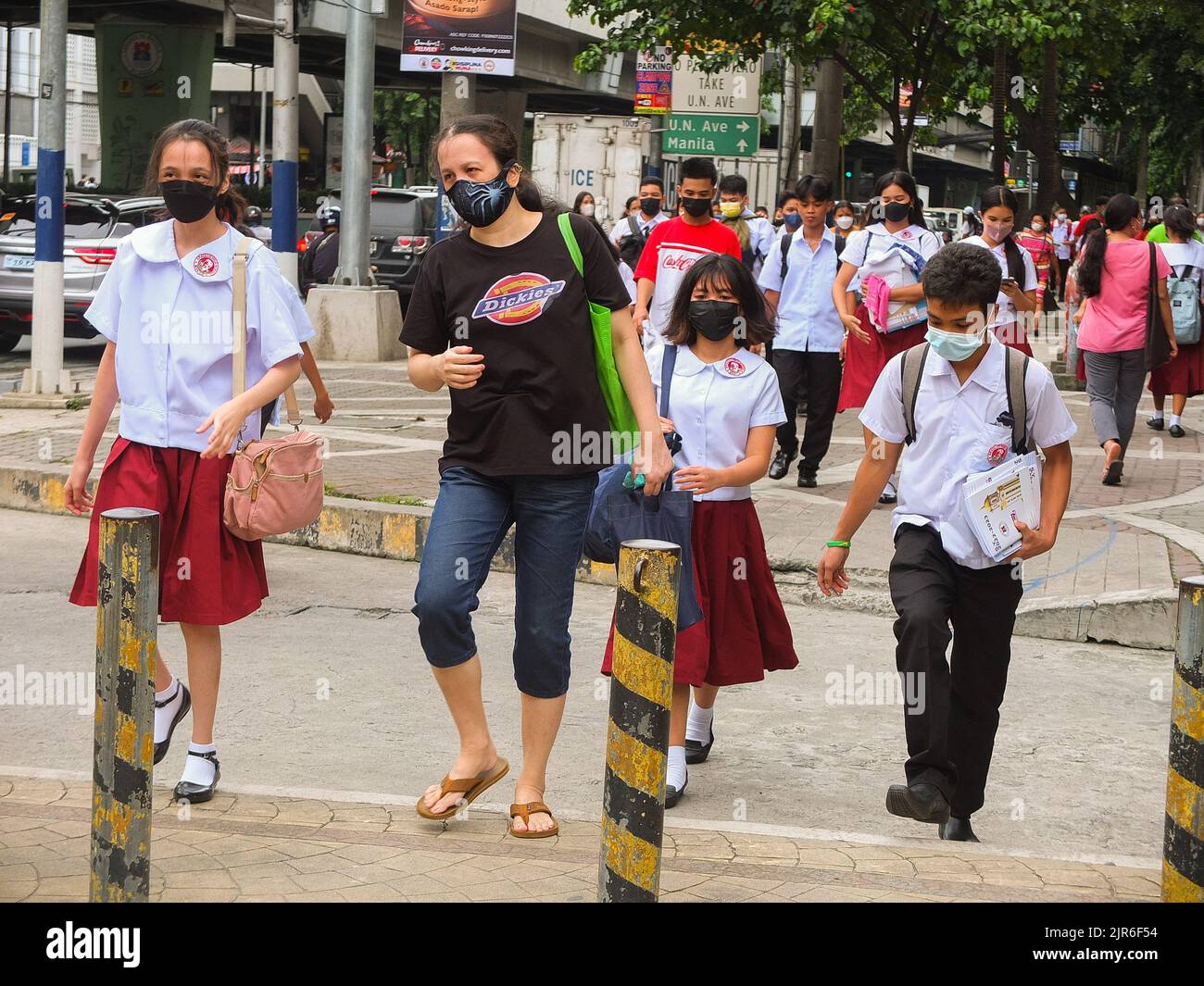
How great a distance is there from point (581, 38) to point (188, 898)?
3707cm

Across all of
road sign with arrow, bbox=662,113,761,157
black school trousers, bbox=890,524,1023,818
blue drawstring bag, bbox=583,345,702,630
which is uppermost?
road sign with arrow, bbox=662,113,761,157

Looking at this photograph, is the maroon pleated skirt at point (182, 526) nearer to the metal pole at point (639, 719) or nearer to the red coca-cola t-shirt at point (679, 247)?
the metal pole at point (639, 719)

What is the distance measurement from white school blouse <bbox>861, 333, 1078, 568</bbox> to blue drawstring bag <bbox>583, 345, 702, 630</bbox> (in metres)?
0.69

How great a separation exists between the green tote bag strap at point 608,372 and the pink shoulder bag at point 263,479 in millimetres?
846

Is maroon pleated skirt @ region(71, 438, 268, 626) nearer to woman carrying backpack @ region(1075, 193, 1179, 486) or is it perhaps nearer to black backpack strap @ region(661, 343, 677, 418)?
black backpack strap @ region(661, 343, 677, 418)

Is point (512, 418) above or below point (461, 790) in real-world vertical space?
above

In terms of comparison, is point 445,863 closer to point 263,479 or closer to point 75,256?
point 263,479

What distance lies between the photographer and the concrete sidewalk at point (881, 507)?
740 centimetres

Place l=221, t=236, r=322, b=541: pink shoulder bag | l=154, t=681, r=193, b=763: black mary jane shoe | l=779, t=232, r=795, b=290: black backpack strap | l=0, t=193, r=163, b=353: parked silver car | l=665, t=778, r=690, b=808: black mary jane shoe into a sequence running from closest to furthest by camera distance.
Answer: l=221, t=236, r=322, b=541: pink shoulder bag
l=154, t=681, r=193, b=763: black mary jane shoe
l=665, t=778, r=690, b=808: black mary jane shoe
l=779, t=232, r=795, b=290: black backpack strap
l=0, t=193, r=163, b=353: parked silver car

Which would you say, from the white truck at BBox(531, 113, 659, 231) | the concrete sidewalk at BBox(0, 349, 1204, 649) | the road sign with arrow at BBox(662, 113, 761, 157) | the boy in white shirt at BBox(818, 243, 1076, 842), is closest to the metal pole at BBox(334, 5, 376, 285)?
the concrete sidewalk at BBox(0, 349, 1204, 649)

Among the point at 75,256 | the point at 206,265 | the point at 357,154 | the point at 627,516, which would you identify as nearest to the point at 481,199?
the point at 206,265

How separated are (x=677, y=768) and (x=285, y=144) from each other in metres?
13.8

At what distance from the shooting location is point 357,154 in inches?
707

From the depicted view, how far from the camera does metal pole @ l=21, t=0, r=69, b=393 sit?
1267 cm
